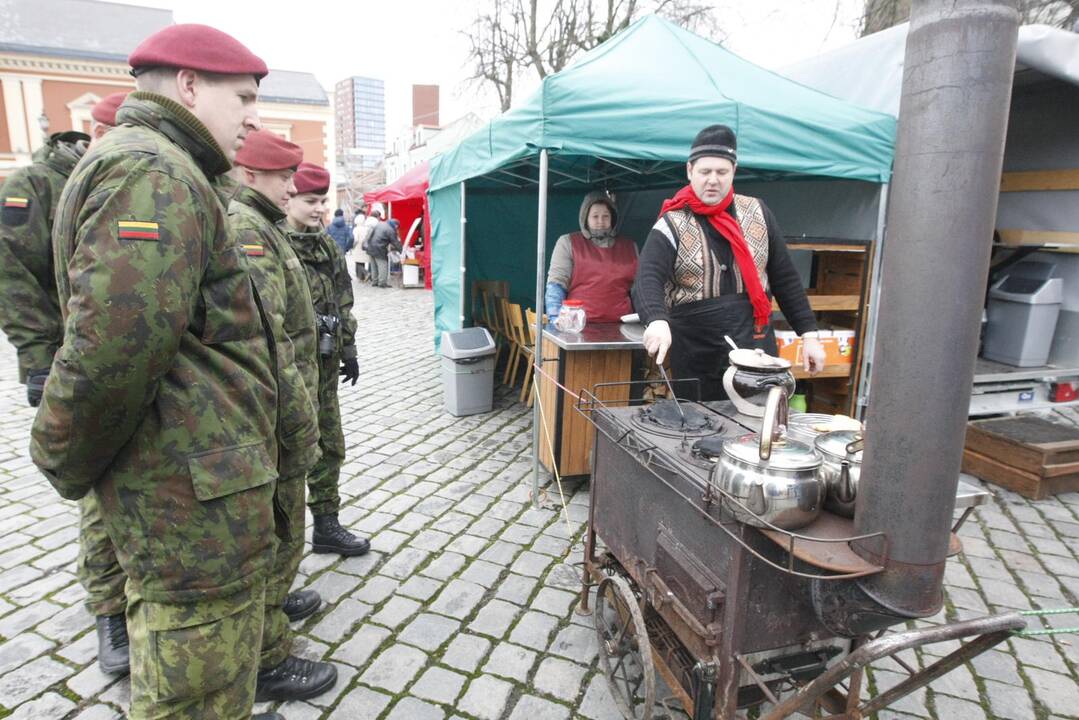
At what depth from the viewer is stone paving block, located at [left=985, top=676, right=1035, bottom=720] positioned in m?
2.34

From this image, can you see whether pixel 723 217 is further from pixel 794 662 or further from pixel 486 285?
pixel 486 285

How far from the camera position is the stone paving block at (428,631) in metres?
2.69

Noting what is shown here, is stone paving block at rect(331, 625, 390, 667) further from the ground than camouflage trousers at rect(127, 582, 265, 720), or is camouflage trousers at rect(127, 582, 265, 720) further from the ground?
camouflage trousers at rect(127, 582, 265, 720)

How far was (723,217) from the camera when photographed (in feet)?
9.32

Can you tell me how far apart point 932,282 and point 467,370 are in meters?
4.78

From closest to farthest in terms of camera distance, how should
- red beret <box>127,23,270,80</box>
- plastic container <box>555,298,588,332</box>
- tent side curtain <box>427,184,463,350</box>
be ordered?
red beret <box>127,23,270,80</box>
plastic container <box>555,298,588,332</box>
tent side curtain <box>427,184,463,350</box>

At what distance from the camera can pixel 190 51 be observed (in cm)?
149

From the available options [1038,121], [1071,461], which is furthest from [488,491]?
[1038,121]

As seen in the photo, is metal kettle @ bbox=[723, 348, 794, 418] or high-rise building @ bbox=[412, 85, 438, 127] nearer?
metal kettle @ bbox=[723, 348, 794, 418]

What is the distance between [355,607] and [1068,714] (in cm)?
291

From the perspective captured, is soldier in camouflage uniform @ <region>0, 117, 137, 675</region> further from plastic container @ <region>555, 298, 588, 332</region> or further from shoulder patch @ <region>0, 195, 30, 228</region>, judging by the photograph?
plastic container @ <region>555, 298, 588, 332</region>

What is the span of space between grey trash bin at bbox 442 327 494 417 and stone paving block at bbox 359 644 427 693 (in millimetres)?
3274

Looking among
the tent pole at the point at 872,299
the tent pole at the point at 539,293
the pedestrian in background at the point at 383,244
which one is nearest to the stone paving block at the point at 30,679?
the tent pole at the point at 539,293

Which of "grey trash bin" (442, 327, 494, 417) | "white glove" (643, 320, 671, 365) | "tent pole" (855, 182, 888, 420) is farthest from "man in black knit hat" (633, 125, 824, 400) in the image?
"grey trash bin" (442, 327, 494, 417)
